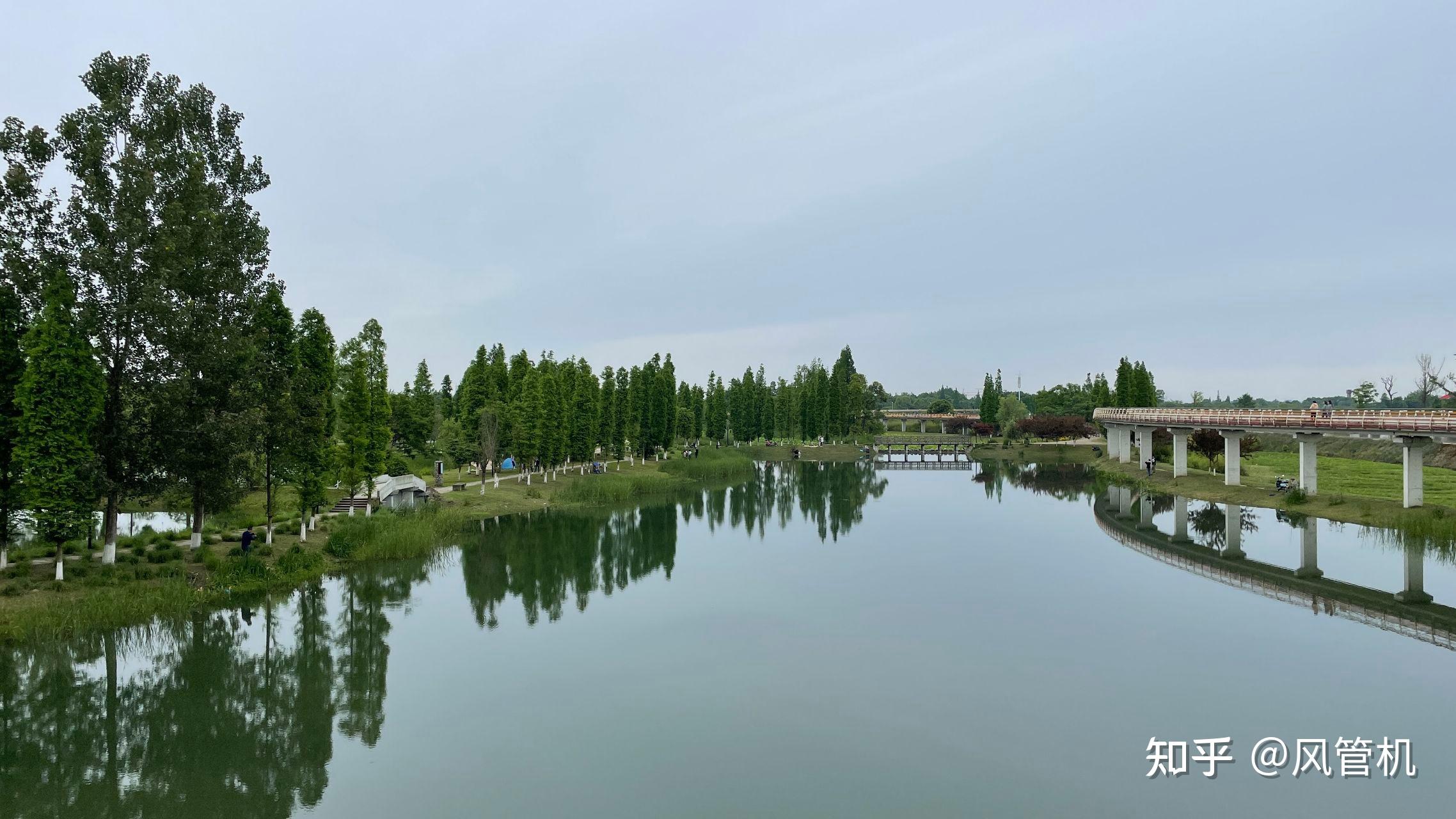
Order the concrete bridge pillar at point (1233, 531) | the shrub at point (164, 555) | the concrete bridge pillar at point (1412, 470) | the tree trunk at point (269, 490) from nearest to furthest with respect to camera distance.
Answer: the shrub at point (164, 555) < the tree trunk at point (269, 490) < the concrete bridge pillar at point (1233, 531) < the concrete bridge pillar at point (1412, 470)

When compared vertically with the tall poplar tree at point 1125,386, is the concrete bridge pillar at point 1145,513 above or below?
below

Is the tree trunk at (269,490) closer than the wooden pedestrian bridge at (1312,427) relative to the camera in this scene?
Yes

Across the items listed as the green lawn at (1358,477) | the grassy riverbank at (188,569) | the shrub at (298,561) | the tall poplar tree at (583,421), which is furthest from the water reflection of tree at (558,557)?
the green lawn at (1358,477)

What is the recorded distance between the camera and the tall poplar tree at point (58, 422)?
24656mm

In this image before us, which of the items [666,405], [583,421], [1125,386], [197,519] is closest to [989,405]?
[1125,386]

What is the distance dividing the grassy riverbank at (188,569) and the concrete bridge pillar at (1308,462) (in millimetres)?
53354

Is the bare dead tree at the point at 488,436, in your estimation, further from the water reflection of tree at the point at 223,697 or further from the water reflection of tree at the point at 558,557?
the water reflection of tree at the point at 223,697

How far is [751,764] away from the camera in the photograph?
1505cm

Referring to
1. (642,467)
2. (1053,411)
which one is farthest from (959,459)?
(642,467)

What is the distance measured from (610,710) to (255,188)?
28648mm

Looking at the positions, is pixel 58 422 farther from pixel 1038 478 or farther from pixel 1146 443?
pixel 1146 443

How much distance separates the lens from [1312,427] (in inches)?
1937

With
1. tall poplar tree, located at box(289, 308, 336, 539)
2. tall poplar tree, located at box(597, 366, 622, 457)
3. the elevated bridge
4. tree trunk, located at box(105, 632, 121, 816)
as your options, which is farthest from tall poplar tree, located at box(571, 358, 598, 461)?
the elevated bridge

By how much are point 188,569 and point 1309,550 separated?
49.4 metres
